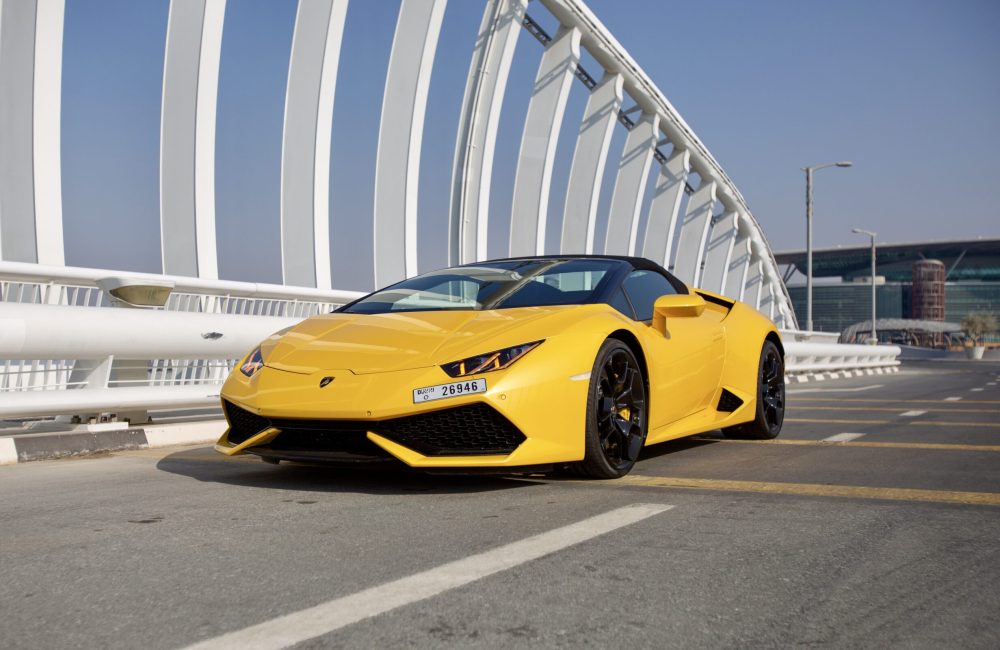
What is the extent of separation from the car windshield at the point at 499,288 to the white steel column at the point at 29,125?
4117 mm

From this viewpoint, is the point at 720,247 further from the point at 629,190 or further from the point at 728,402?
the point at 728,402

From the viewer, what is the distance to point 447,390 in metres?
4.15

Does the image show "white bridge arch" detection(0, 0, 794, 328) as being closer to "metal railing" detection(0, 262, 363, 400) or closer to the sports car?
"metal railing" detection(0, 262, 363, 400)

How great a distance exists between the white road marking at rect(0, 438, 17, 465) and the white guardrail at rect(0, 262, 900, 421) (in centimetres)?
18

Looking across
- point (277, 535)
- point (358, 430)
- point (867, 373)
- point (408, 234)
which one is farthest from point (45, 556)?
point (867, 373)

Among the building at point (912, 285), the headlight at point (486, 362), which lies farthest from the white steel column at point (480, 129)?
the building at point (912, 285)

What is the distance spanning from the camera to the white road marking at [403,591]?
2207 mm

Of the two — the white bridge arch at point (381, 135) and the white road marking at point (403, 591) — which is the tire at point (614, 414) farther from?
the white bridge arch at point (381, 135)

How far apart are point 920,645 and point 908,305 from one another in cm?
14681

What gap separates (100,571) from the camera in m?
2.84

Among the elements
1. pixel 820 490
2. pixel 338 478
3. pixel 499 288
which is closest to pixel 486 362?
pixel 338 478

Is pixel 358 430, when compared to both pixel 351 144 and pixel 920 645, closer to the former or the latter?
pixel 920 645

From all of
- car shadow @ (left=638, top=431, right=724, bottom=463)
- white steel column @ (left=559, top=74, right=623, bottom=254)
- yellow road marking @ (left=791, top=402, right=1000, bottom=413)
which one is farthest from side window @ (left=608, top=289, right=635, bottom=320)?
white steel column @ (left=559, top=74, right=623, bottom=254)

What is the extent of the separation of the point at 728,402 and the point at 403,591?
4.12 meters
